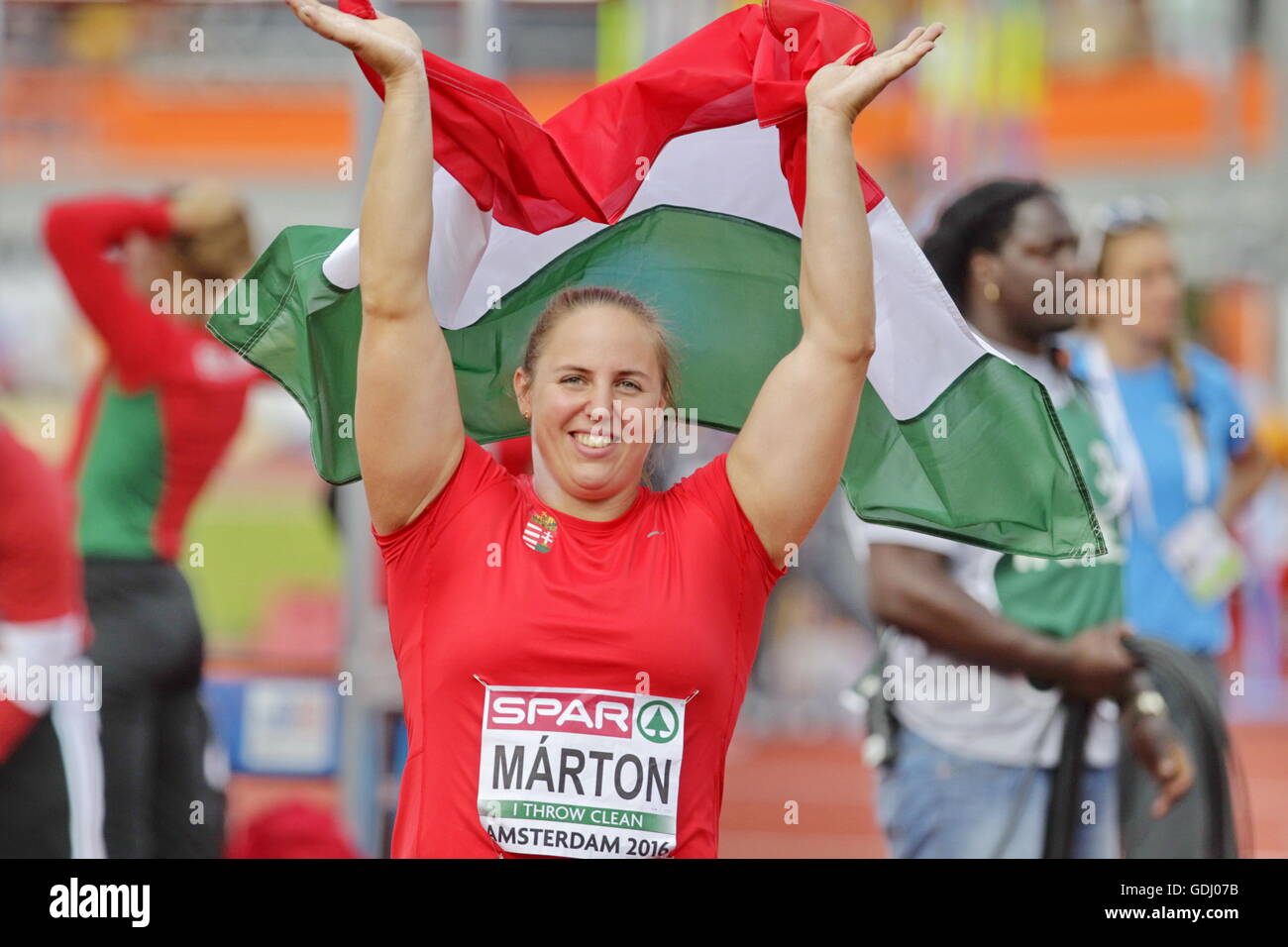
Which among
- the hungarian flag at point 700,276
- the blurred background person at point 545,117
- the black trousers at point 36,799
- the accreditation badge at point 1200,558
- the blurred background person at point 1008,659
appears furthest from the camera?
the blurred background person at point 545,117

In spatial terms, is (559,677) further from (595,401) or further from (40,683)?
(40,683)

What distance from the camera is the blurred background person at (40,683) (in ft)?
14.4

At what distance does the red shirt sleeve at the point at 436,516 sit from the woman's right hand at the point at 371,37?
24.7 inches

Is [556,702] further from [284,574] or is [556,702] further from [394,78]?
[284,574]

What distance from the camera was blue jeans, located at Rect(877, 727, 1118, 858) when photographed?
4.70 meters

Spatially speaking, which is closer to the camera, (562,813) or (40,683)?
(562,813)

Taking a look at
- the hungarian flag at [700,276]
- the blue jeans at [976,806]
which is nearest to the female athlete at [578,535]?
the hungarian flag at [700,276]

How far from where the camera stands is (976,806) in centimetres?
472

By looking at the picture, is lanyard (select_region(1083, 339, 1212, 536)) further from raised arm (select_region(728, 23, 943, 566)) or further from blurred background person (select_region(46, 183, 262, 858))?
blurred background person (select_region(46, 183, 262, 858))

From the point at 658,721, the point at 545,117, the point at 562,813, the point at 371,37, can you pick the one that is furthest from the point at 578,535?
the point at 545,117

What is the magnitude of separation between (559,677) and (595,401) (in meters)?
0.45

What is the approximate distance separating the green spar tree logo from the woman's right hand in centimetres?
106

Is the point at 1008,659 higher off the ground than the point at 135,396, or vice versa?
the point at 135,396

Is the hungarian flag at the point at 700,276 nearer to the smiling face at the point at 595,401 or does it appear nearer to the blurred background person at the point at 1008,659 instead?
the smiling face at the point at 595,401
